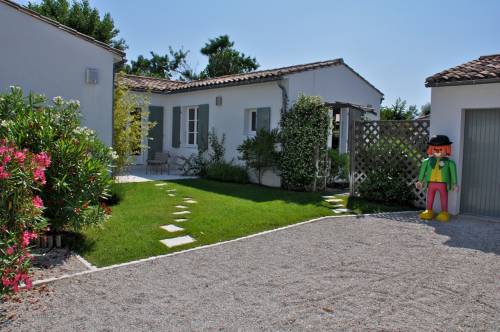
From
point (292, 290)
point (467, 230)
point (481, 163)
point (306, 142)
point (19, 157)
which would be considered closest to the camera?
point (19, 157)

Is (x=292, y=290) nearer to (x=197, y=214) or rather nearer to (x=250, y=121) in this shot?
(x=197, y=214)

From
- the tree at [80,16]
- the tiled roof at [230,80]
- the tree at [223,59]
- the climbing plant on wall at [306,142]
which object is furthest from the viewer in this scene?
the tree at [223,59]

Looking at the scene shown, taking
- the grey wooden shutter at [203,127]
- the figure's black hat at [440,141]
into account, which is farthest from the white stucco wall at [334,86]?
the figure's black hat at [440,141]

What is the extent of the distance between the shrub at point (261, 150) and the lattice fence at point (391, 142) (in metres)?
2.64

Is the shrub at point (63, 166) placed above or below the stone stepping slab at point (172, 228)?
above

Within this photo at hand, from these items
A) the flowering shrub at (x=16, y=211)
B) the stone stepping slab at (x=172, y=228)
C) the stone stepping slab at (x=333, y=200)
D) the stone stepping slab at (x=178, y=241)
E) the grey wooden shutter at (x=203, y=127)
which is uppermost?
the grey wooden shutter at (x=203, y=127)

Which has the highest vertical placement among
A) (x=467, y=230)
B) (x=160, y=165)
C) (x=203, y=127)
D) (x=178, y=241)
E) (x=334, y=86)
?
(x=334, y=86)

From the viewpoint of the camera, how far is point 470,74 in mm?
8438

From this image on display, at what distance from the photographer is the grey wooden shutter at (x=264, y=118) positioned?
43.4ft

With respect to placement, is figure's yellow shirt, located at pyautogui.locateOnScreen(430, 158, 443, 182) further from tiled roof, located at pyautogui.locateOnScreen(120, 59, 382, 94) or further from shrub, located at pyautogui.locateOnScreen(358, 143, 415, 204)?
tiled roof, located at pyautogui.locateOnScreen(120, 59, 382, 94)

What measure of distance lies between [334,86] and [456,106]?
5.70 metres

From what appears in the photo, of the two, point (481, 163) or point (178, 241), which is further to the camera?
point (481, 163)

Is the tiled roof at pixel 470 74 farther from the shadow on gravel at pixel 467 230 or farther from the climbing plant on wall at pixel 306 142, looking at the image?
the climbing plant on wall at pixel 306 142

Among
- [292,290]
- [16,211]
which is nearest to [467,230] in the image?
[292,290]
